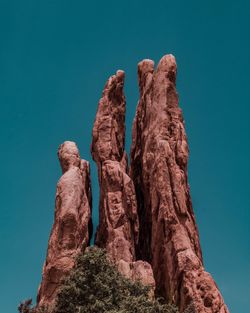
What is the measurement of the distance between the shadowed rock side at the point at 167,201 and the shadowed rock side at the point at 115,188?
1.24 metres

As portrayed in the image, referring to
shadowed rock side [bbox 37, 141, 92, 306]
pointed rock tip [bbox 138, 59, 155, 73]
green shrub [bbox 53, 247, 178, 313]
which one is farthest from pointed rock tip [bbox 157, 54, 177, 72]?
green shrub [bbox 53, 247, 178, 313]

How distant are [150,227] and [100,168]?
461 centimetres

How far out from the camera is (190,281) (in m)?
34.5

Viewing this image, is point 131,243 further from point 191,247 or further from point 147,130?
point 147,130

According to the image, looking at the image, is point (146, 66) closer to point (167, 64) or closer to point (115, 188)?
point (167, 64)

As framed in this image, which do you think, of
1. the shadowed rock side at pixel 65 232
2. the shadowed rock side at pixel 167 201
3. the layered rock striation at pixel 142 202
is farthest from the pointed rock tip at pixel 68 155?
the shadowed rock side at pixel 167 201

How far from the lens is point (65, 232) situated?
36.1 m

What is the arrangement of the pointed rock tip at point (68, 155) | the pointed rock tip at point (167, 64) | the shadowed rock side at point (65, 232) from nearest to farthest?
the shadowed rock side at point (65, 232) < the pointed rock tip at point (68, 155) < the pointed rock tip at point (167, 64)

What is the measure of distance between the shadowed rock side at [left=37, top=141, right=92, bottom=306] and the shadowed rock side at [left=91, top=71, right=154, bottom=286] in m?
1.50

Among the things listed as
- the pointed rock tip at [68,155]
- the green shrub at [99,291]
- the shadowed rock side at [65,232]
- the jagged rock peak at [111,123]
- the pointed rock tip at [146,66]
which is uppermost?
the pointed rock tip at [146,66]

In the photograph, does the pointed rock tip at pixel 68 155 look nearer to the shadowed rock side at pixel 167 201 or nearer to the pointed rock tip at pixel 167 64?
the shadowed rock side at pixel 167 201

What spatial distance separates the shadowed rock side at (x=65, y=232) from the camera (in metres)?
35.1

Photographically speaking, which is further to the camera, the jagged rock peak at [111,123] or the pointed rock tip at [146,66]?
the pointed rock tip at [146,66]

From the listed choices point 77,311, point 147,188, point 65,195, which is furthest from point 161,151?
point 77,311
